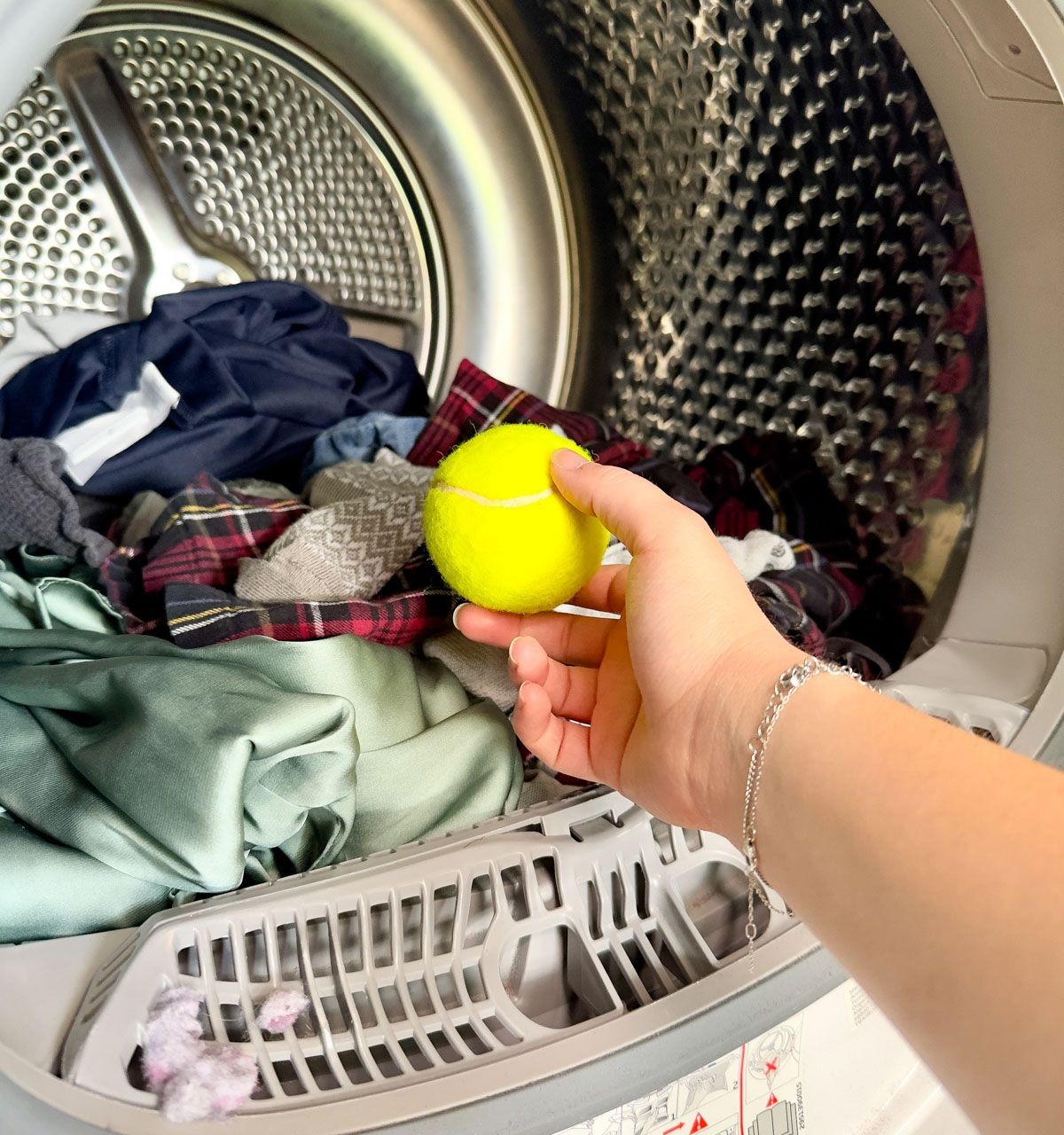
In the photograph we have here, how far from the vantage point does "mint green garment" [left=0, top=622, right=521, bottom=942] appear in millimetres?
485

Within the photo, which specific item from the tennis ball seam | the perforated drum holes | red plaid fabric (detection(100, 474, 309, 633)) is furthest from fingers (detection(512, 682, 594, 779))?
the perforated drum holes

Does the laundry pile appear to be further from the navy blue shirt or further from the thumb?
the thumb

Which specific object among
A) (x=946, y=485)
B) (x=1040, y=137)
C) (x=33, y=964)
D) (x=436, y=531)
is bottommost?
(x=33, y=964)

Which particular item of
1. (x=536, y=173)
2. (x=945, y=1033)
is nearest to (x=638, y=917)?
(x=945, y=1033)

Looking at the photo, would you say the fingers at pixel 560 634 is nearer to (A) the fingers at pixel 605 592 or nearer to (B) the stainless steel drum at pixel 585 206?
(A) the fingers at pixel 605 592

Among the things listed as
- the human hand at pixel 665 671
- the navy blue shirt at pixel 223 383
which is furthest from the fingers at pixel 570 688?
the navy blue shirt at pixel 223 383

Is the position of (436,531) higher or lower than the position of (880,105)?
lower

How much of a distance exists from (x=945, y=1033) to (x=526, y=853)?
0.76 ft

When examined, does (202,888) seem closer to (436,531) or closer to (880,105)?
(436,531)

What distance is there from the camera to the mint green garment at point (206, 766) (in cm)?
48

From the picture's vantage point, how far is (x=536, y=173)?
3.23 feet

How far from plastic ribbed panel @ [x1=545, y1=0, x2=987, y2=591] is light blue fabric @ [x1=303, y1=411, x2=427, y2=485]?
0.86ft

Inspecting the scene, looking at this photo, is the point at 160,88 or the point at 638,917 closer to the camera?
the point at 638,917

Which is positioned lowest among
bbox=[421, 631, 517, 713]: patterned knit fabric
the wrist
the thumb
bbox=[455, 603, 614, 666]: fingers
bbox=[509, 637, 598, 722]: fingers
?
bbox=[421, 631, 517, 713]: patterned knit fabric
